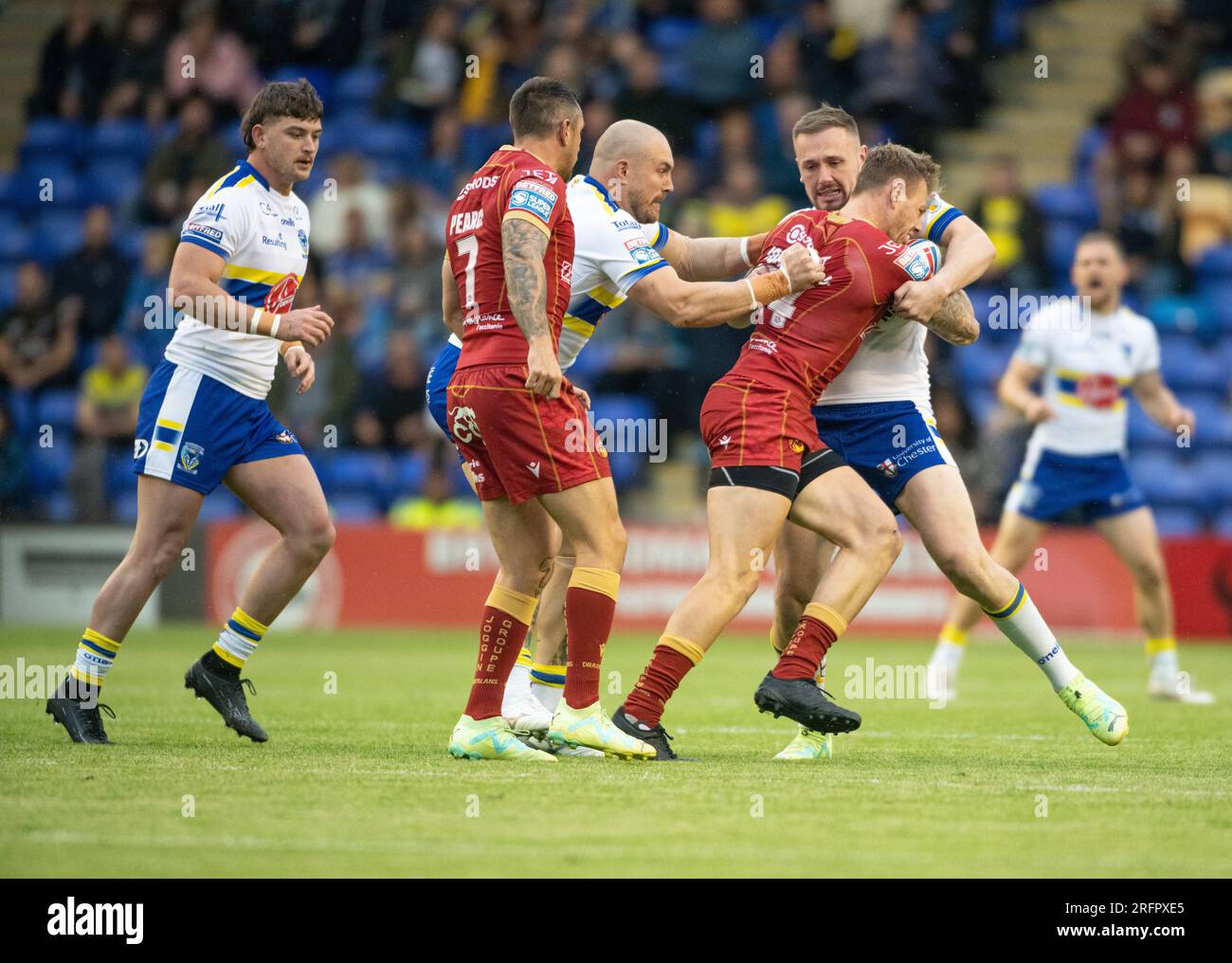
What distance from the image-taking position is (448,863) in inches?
183

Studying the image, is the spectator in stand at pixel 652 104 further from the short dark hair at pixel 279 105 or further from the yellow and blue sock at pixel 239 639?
the yellow and blue sock at pixel 239 639

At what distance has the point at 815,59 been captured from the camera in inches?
738

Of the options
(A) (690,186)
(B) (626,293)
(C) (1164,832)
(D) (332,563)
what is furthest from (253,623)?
(A) (690,186)

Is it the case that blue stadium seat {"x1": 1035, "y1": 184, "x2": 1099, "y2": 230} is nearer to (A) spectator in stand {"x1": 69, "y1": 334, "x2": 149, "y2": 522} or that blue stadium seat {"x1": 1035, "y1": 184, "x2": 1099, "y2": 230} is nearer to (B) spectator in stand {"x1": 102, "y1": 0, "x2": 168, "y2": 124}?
(A) spectator in stand {"x1": 69, "y1": 334, "x2": 149, "y2": 522}

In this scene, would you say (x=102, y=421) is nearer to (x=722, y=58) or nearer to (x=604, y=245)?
(x=722, y=58)

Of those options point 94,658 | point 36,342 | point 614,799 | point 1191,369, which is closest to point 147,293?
point 36,342

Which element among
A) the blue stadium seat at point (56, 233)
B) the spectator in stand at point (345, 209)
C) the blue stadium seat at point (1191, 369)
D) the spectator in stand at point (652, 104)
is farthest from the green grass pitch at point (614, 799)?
the blue stadium seat at point (56, 233)

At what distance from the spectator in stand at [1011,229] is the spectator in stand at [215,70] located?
327 inches

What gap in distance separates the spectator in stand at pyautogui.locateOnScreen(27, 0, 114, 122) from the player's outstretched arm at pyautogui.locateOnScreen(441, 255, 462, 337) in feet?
44.4

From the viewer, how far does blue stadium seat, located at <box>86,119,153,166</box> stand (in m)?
19.5

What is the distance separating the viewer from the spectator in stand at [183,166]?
1814cm

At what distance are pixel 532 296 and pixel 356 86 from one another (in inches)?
567

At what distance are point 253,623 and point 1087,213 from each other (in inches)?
537

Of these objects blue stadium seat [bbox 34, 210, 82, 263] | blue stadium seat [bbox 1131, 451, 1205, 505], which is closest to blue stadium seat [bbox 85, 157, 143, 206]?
blue stadium seat [bbox 34, 210, 82, 263]
